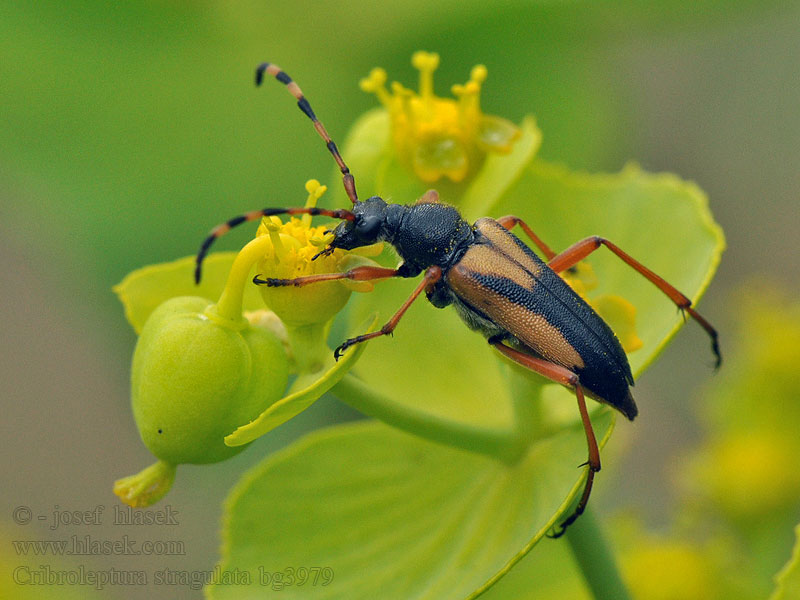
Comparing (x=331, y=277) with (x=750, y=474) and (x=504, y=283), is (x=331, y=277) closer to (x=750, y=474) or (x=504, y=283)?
(x=504, y=283)

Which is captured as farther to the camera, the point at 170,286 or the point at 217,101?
the point at 217,101

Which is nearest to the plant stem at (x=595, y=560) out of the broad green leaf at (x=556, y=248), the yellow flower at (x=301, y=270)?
the broad green leaf at (x=556, y=248)

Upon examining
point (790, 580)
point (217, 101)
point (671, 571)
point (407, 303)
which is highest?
point (407, 303)

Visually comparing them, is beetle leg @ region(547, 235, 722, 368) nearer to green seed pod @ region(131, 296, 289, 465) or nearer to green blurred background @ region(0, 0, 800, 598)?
green seed pod @ region(131, 296, 289, 465)

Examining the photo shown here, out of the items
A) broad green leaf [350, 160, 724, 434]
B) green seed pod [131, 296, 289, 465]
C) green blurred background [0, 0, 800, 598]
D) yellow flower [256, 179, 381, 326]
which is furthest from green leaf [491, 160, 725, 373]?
green blurred background [0, 0, 800, 598]

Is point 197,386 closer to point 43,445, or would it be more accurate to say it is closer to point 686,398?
point 686,398

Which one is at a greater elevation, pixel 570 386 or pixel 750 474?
pixel 570 386

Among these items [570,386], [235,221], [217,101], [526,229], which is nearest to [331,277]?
[235,221]

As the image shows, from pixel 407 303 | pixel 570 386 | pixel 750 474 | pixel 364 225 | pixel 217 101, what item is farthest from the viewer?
pixel 217 101
